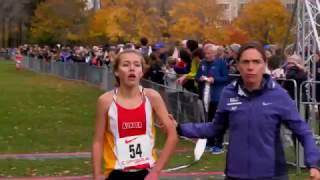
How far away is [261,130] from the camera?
5574 mm

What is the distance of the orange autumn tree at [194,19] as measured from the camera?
54844mm

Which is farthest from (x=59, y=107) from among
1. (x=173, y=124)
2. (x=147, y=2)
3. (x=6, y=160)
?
(x=147, y=2)

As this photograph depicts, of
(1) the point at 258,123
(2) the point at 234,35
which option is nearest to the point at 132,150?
(1) the point at 258,123

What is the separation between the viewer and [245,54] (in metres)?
5.56

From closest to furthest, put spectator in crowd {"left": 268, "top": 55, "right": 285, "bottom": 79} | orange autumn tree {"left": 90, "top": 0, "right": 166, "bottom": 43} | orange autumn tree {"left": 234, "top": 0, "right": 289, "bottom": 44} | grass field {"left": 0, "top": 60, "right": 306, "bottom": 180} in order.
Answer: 1. grass field {"left": 0, "top": 60, "right": 306, "bottom": 180}
2. spectator in crowd {"left": 268, "top": 55, "right": 285, "bottom": 79}
3. orange autumn tree {"left": 234, "top": 0, "right": 289, "bottom": 44}
4. orange autumn tree {"left": 90, "top": 0, "right": 166, "bottom": 43}

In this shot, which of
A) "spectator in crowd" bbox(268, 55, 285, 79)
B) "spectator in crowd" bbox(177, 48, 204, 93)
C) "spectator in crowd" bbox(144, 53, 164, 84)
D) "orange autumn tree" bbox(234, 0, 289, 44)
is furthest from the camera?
"orange autumn tree" bbox(234, 0, 289, 44)

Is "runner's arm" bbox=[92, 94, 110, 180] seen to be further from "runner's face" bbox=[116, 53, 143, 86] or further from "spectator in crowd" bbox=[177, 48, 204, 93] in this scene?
"spectator in crowd" bbox=[177, 48, 204, 93]

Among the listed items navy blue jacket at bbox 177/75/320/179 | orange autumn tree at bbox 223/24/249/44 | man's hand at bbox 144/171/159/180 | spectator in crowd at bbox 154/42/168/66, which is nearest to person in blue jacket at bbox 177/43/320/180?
navy blue jacket at bbox 177/75/320/179

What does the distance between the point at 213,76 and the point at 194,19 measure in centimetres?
4397

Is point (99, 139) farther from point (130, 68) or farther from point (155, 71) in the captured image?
point (155, 71)

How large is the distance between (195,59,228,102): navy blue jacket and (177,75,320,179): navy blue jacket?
325 inches

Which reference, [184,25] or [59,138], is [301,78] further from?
[184,25]

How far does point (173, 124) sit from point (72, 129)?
12692mm

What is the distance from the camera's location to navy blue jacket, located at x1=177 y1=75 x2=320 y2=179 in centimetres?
557
